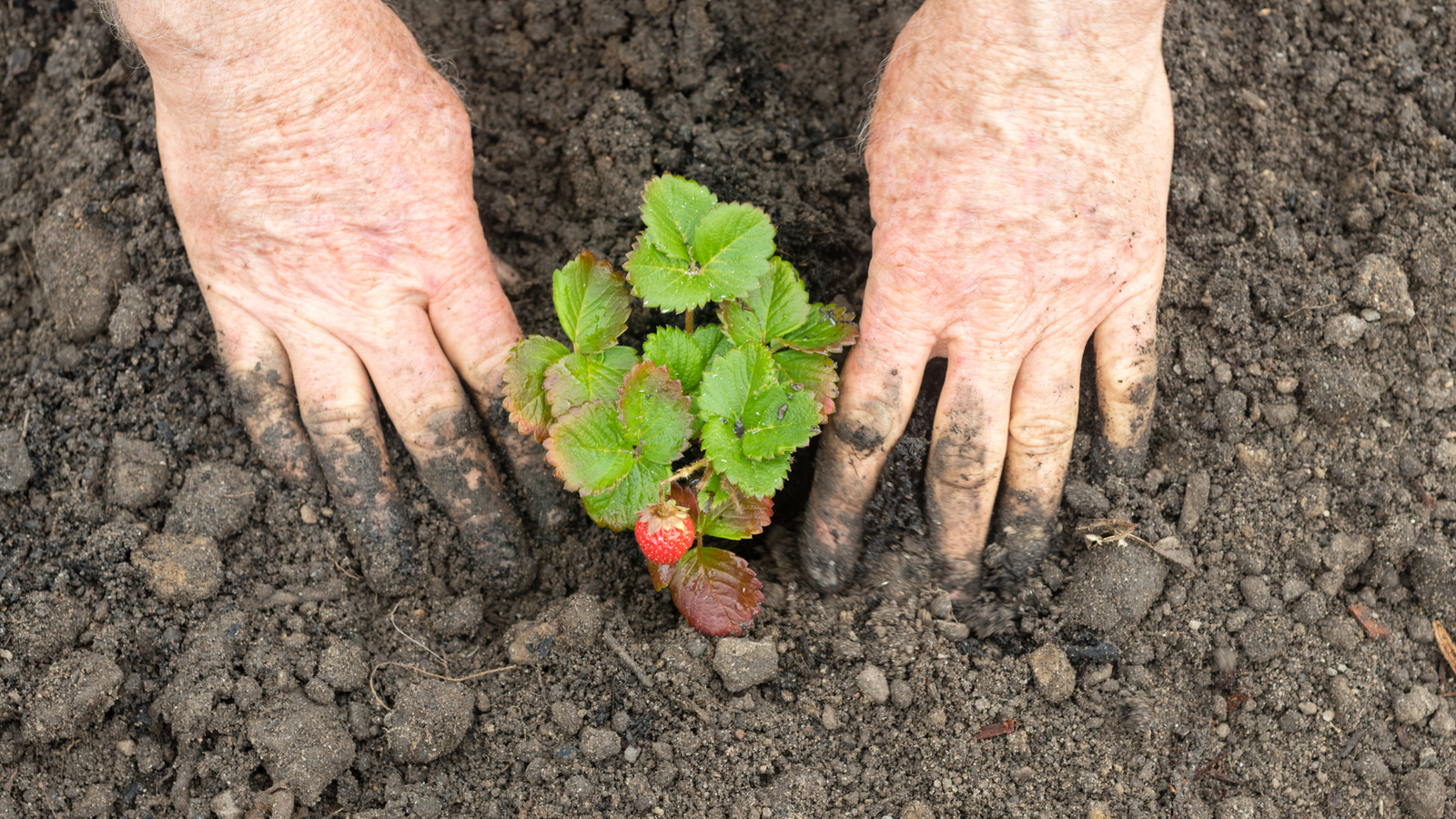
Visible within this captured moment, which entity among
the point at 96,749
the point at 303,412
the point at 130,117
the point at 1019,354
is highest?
the point at 130,117

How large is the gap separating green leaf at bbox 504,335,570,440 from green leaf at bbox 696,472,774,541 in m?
0.44

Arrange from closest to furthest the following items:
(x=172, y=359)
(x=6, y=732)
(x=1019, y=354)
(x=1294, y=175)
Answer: (x=6, y=732), (x=1019, y=354), (x=172, y=359), (x=1294, y=175)

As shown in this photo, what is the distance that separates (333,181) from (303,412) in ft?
2.01

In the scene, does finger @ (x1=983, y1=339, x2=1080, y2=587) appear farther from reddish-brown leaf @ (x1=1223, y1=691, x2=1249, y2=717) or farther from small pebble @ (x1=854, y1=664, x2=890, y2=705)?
reddish-brown leaf @ (x1=1223, y1=691, x2=1249, y2=717)

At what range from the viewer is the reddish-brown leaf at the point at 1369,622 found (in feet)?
8.38

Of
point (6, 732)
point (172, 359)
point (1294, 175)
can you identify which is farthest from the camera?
point (1294, 175)

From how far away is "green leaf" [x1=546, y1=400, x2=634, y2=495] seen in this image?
2.25 metres

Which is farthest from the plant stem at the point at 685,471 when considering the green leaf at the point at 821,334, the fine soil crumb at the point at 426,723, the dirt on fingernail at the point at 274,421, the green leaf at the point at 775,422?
the dirt on fingernail at the point at 274,421

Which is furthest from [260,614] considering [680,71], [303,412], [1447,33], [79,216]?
[1447,33]

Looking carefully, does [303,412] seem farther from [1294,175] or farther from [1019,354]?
[1294,175]

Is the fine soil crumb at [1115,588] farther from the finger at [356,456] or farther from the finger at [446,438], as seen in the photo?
the finger at [356,456]

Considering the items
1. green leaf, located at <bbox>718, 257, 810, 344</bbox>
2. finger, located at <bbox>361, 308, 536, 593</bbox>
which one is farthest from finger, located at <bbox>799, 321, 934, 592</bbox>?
finger, located at <bbox>361, 308, 536, 593</bbox>

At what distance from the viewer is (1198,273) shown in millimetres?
2834

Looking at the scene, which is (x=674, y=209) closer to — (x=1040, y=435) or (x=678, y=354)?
(x=678, y=354)
